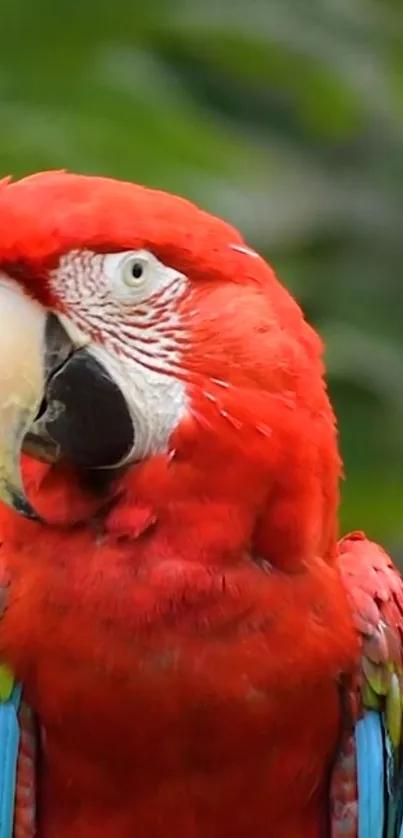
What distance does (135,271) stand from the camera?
1081mm

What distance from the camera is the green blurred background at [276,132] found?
1.46 m

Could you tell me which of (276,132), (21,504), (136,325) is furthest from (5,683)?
(276,132)

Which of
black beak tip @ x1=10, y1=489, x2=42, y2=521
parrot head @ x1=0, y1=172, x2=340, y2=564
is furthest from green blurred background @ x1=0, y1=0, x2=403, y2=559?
black beak tip @ x1=10, y1=489, x2=42, y2=521

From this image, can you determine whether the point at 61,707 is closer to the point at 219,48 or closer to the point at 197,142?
the point at 197,142

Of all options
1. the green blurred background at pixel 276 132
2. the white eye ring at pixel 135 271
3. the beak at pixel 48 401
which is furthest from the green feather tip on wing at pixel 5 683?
the green blurred background at pixel 276 132

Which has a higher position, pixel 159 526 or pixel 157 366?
pixel 157 366

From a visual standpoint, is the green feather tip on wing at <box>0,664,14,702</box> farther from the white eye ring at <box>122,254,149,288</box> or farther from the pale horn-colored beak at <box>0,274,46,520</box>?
the white eye ring at <box>122,254,149,288</box>

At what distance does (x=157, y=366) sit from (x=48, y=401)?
9cm

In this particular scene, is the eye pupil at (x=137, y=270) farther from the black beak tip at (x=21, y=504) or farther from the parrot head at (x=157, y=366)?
the black beak tip at (x=21, y=504)

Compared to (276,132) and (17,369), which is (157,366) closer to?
(17,369)

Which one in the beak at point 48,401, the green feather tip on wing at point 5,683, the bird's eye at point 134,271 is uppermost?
the bird's eye at point 134,271

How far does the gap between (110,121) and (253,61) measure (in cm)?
20

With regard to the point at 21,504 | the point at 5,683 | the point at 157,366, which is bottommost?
→ the point at 5,683

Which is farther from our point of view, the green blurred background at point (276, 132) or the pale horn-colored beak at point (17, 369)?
the green blurred background at point (276, 132)
